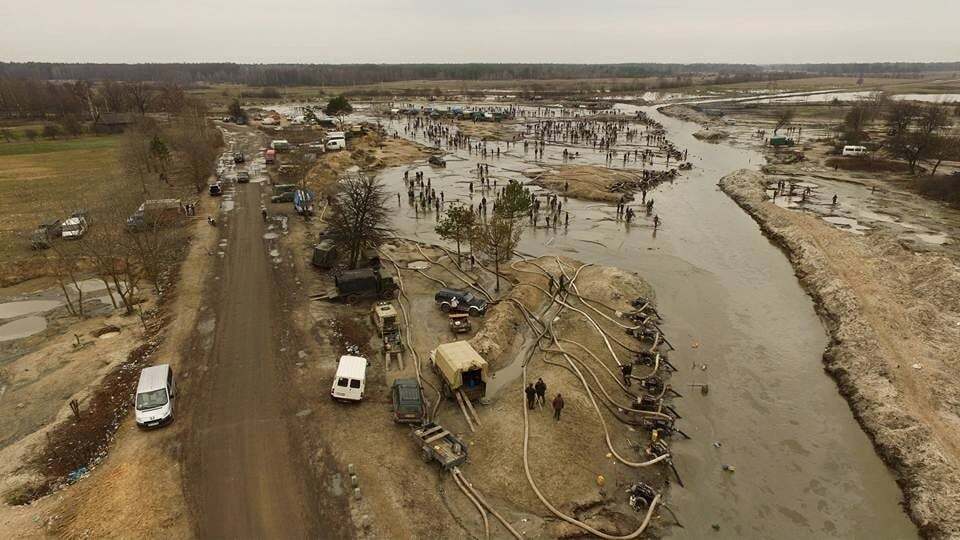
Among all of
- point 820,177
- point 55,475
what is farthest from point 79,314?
point 820,177

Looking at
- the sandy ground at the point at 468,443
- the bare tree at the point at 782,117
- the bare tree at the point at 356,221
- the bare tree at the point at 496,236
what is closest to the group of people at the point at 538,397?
the sandy ground at the point at 468,443

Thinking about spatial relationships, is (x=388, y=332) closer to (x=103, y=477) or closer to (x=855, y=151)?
(x=103, y=477)

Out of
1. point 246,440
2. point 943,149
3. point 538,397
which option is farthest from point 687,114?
point 246,440

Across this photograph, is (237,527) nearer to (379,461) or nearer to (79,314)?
(379,461)

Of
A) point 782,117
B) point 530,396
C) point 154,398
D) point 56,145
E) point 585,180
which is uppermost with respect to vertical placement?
point 782,117

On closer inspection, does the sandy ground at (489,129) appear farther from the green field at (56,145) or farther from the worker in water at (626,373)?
the worker in water at (626,373)

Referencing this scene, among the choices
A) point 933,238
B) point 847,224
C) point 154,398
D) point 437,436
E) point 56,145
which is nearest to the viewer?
point 437,436

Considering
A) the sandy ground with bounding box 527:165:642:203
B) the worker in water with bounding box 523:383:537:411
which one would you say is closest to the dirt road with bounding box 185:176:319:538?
the worker in water with bounding box 523:383:537:411
